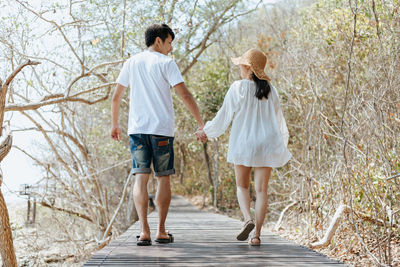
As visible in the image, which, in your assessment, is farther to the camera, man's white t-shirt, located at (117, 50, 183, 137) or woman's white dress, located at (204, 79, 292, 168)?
woman's white dress, located at (204, 79, 292, 168)

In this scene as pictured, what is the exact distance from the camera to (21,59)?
7.32m

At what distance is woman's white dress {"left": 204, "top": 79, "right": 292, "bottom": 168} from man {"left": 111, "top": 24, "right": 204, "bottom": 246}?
14.9 inches

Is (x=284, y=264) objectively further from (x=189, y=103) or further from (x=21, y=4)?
(x=21, y=4)

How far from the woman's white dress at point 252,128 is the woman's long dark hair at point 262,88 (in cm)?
4

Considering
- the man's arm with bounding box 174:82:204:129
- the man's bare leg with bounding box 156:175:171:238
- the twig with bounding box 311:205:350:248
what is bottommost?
the twig with bounding box 311:205:350:248

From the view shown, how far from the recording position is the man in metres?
3.67

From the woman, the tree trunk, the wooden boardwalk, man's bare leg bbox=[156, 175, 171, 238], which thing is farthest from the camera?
the tree trunk

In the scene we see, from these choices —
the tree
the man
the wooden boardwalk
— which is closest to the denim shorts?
the man

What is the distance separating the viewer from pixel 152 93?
3721mm

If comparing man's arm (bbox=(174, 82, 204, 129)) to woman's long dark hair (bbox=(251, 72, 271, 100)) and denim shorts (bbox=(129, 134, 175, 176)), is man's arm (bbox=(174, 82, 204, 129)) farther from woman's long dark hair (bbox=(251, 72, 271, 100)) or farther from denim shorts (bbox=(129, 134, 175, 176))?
woman's long dark hair (bbox=(251, 72, 271, 100))

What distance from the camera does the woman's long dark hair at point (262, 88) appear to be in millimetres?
3945

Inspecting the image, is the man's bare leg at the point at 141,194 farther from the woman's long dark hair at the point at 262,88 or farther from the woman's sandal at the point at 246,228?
the woman's long dark hair at the point at 262,88

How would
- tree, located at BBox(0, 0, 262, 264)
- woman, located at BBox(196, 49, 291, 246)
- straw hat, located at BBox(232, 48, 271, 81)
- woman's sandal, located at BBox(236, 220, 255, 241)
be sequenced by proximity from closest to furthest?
woman's sandal, located at BBox(236, 220, 255, 241) < woman, located at BBox(196, 49, 291, 246) < straw hat, located at BBox(232, 48, 271, 81) < tree, located at BBox(0, 0, 262, 264)

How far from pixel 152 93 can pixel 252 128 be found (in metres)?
0.97
